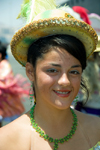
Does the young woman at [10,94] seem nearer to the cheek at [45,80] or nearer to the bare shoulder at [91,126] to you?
the bare shoulder at [91,126]

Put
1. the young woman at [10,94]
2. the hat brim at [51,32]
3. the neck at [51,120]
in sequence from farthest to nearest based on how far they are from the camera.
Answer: the young woman at [10,94] < the neck at [51,120] < the hat brim at [51,32]

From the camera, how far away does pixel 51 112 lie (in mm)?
1447

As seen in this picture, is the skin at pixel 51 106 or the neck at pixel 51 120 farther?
the neck at pixel 51 120

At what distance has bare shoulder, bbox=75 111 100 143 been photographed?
1.51 m

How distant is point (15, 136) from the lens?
132 centimetres

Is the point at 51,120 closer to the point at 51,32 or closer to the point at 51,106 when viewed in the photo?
the point at 51,106

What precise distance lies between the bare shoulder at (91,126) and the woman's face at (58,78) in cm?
34

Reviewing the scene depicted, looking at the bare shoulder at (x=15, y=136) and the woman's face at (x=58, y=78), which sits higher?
the woman's face at (x=58, y=78)

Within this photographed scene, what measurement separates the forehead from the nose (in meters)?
0.09

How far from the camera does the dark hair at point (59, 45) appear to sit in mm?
1339

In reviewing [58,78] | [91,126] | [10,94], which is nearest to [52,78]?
[58,78]

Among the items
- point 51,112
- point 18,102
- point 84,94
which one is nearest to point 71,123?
point 51,112

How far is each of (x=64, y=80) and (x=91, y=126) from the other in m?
0.53

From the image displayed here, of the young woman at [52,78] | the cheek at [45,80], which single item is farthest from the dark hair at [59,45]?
the cheek at [45,80]
